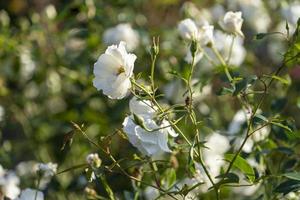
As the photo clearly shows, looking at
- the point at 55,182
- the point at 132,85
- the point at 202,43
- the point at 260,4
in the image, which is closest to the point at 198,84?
the point at 202,43

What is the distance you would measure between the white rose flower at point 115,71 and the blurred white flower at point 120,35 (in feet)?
3.58

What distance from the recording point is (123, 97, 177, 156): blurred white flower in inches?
55.4

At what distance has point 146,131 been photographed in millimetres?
1398

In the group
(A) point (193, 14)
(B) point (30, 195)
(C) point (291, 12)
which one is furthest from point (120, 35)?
(B) point (30, 195)

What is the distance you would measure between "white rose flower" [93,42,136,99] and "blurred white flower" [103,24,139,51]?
1.09 m

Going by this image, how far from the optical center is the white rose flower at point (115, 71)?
1383 mm

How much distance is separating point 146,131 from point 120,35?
1.18m

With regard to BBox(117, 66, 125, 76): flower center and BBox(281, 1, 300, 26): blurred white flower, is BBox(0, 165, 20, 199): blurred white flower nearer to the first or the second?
BBox(117, 66, 125, 76): flower center

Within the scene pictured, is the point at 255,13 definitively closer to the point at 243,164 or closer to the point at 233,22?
the point at 233,22

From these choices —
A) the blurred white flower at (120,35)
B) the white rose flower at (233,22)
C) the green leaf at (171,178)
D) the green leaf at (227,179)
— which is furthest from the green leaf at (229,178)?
the blurred white flower at (120,35)

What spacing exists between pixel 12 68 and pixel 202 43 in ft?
4.25

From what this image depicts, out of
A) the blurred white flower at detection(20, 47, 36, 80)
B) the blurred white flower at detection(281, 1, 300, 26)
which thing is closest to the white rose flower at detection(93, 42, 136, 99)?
the blurred white flower at detection(281, 1, 300, 26)

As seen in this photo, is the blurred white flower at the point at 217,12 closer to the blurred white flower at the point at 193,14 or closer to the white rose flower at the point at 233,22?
the blurred white flower at the point at 193,14

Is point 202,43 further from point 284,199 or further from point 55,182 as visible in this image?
point 55,182
